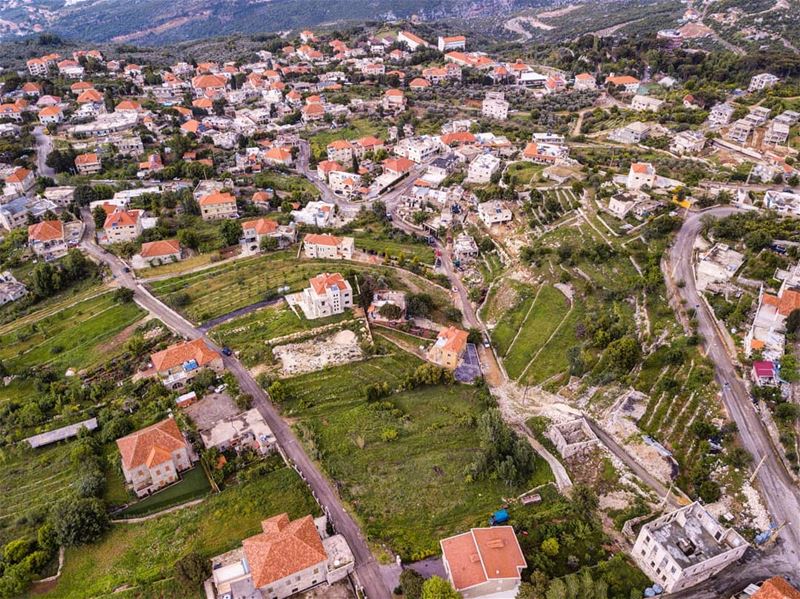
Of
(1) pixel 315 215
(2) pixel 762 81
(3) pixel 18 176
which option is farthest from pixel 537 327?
(3) pixel 18 176

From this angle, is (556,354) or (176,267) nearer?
(556,354)

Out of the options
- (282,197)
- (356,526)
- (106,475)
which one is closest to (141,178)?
(282,197)

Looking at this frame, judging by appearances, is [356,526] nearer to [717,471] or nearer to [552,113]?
[717,471]

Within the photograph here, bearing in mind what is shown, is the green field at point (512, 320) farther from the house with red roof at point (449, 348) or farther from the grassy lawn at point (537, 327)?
the house with red roof at point (449, 348)

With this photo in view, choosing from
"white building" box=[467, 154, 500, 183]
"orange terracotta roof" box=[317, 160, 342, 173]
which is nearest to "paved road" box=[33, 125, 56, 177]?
Result: "orange terracotta roof" box=[317, 160, 342, 173]

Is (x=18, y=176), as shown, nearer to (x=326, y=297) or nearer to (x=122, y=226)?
(x=122, y=226)

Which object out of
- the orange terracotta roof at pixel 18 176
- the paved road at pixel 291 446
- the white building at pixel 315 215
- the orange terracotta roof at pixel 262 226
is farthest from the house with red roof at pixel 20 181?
the white building at pixel 315 215

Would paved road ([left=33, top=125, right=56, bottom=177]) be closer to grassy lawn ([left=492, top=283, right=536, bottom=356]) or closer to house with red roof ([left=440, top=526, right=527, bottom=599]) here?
grassy lawn ([left=492, top=283, right=536, bottom=356])

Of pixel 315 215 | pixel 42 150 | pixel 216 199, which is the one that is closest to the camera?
pixel 315 215
